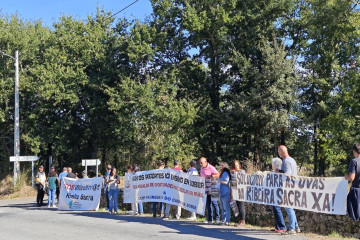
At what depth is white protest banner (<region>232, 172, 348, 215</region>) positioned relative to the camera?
A: 9.55 metres

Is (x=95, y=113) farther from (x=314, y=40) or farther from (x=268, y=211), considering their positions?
(x=268, y=211)

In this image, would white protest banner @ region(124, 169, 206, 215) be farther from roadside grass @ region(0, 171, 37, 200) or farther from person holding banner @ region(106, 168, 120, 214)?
roadside grass @ region(0, 171, 37, 200)

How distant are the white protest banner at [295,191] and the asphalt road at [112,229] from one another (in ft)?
2.65

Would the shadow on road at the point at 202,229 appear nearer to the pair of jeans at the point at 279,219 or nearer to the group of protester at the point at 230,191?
the pair of jeans at the point at 279,219

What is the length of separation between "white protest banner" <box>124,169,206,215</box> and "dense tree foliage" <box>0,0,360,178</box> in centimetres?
1385

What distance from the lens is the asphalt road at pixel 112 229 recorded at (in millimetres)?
10656

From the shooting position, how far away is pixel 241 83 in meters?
32.4

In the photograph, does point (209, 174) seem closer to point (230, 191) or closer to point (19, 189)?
point (230, 191)

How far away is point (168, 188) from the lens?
14.4 meters

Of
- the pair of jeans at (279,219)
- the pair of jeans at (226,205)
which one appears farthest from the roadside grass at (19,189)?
the pair of jeans at (279,219)

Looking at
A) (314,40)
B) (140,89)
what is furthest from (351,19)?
(140,89)

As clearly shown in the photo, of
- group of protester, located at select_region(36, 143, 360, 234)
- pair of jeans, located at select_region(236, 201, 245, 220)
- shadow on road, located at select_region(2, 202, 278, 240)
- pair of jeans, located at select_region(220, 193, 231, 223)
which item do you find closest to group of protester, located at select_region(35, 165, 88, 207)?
group of protester, located at select_region(36, 143, 360, 234)

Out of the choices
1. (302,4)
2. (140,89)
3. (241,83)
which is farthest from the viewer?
(302,4)

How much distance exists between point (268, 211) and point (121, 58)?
20.0 metres
